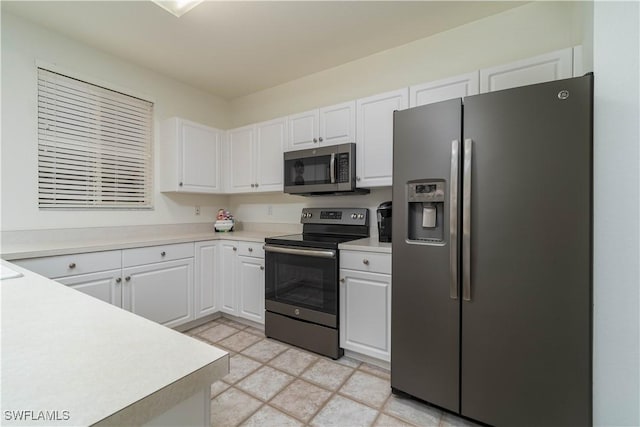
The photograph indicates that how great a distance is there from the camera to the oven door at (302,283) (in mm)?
2199

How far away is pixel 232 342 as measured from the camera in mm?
2484

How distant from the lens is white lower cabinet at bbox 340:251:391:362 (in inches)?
78.7

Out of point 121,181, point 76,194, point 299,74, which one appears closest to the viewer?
point 76,194

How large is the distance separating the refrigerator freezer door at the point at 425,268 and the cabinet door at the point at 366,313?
0.82 feet

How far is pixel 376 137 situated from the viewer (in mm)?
2342

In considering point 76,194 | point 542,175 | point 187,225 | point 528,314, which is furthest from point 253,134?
point 528,314

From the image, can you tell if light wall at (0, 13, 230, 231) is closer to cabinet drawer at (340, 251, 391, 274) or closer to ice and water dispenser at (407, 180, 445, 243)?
cabinet drawer at (340, 251, 391, 274)

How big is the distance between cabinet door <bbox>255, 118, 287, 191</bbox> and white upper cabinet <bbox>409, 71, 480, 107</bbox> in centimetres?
126

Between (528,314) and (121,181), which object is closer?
(528,314)

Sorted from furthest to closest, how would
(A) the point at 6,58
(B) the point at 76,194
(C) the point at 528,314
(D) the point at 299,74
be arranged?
(D) the point at 299,74
(B) the point at 76,194
(A) the point at 6,58
(C) the point at 528,314

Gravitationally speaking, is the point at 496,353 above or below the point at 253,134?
below

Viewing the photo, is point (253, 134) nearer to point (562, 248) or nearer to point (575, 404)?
point (562, 248)

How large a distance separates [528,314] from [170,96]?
3551 mm

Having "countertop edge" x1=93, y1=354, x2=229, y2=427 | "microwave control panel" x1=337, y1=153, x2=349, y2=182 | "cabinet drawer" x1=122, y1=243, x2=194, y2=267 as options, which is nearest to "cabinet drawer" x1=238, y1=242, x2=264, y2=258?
"cabinet drawer" x1=122, y1=243, x2=194, y2=267
